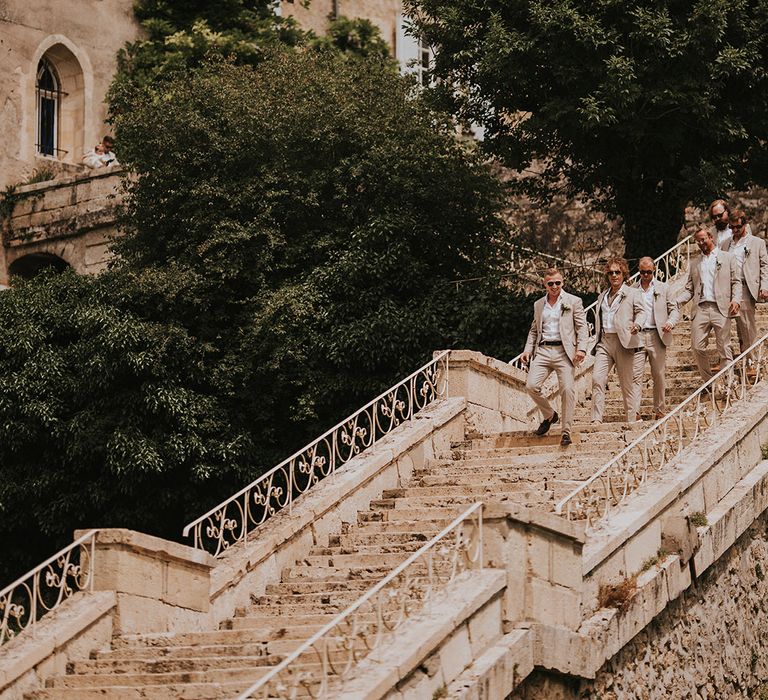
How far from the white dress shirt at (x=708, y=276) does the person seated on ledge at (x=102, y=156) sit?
1603 centimetres

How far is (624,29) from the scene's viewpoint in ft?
70.9

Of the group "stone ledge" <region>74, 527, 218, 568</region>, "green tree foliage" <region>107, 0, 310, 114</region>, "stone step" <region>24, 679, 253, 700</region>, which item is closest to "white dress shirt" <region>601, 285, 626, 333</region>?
"stone ledge" <region>74, 527, 218, 568</region>

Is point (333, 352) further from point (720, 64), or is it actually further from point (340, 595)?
point (340, 595)

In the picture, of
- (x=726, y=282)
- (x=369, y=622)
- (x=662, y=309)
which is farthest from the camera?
(x=726, y=282)

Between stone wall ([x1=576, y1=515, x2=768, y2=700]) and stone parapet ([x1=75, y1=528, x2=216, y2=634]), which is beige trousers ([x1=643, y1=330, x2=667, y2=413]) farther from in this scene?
stone parapet ([x1=75, y1=528, x2=216, y2=634])

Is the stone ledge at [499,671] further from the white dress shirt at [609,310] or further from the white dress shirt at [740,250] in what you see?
the white dress shirt at [740,250]

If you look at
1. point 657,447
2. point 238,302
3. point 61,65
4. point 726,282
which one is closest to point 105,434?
point 238,302

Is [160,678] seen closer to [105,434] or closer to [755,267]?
[755,267]

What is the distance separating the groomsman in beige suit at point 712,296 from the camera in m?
16.3

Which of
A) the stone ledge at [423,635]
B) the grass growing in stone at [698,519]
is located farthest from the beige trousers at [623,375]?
the stone ledge at [423,635]

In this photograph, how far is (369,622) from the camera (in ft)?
35.9

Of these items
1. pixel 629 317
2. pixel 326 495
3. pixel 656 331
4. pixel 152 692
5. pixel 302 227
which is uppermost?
pixel 302 227

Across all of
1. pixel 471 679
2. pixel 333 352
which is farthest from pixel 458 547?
pixel 333 352

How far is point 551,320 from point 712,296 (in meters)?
1.93
